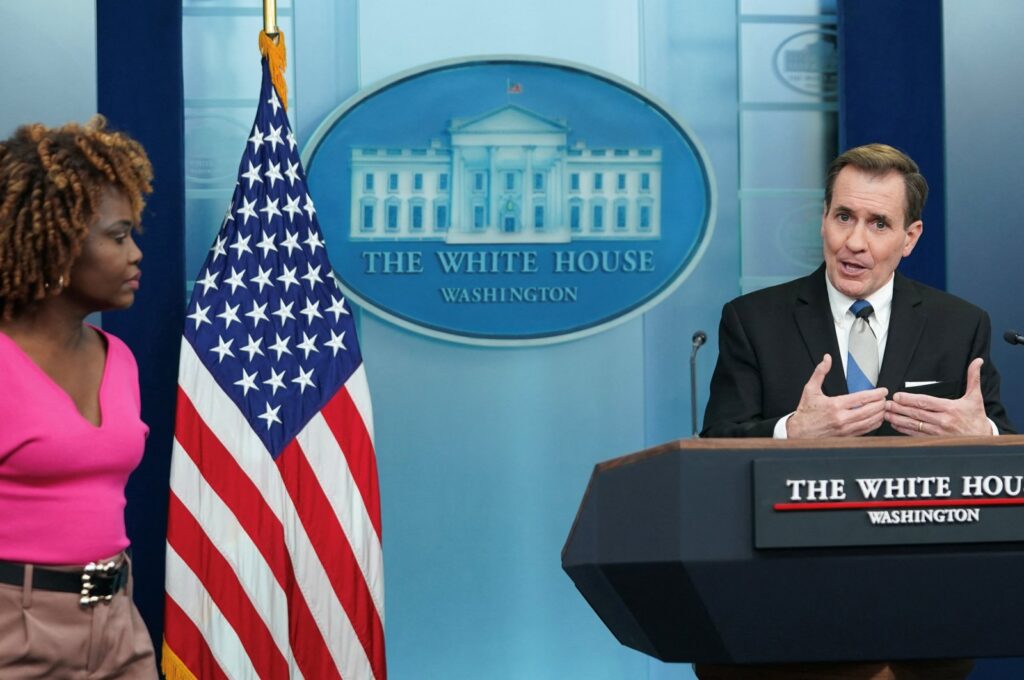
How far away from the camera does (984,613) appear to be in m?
2.07

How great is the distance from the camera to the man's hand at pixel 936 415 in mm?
2406

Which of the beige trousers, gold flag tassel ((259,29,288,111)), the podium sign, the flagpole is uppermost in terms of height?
the flagpole

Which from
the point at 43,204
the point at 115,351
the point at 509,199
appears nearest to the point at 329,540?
the point at 509,199

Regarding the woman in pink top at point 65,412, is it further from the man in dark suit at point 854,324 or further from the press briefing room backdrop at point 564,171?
the press briefing room backdrop at point 564,171

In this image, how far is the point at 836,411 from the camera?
7.66 feet

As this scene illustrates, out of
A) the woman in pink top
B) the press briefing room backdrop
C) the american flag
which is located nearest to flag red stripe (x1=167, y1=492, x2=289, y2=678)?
the american flag

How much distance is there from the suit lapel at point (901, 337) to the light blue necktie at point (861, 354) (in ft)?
0.12

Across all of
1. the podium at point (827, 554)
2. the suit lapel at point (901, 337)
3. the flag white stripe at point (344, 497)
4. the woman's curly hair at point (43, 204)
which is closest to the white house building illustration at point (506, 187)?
the flag white stripe at point (344, 497)

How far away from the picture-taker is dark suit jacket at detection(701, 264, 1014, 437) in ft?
9.21

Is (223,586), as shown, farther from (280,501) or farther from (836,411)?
(836,411)

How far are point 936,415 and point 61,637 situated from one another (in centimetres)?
149

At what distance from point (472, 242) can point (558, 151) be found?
0.39 m

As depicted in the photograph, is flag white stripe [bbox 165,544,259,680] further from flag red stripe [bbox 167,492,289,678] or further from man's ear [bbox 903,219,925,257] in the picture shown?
man's ear [bbox 903,219,925,257]

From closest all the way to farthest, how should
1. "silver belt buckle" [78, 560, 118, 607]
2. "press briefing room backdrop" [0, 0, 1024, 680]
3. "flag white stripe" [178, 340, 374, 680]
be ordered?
1. "silver belt buckle" [78, 560, 118, 607]
2. "flag white stripe" [178, 340, 374, 680]
3. "press briefing room backdrop" [0, 0, 1024, 680]
